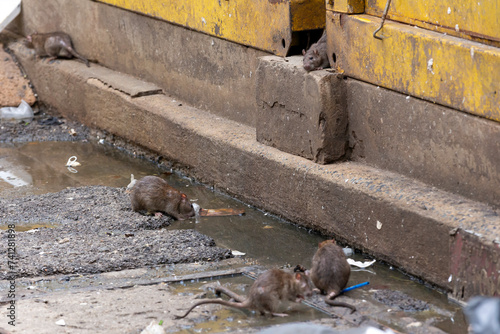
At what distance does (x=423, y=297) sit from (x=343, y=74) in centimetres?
211

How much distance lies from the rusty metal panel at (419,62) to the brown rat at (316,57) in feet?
0.21

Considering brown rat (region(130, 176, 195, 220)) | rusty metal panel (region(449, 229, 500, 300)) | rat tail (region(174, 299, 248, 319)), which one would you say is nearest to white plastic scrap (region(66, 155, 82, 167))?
brown rat (region(130, 176, 195, 220))

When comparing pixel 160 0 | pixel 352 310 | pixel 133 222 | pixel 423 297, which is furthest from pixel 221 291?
pixel 160 0

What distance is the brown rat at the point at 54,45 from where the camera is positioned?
1083cm

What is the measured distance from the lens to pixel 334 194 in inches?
247

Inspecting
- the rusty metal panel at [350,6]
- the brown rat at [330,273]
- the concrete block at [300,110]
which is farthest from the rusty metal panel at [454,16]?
the brown rat at [330,273]

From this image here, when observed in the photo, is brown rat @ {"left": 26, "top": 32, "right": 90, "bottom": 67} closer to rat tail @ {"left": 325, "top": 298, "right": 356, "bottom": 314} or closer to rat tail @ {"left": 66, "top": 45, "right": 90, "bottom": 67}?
rat tail @ {"left": 66, "top": 45, "right": 90, "bottom": 67}

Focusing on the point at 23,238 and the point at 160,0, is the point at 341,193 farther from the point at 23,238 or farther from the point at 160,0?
the point at 160,0

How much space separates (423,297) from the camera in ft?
17.5

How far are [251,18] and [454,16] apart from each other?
246 cm

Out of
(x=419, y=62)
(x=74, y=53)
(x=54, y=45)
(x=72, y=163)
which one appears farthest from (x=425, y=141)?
(x=54, y=45)

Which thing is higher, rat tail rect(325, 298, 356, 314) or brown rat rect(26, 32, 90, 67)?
brown rat rect(26, 32, 90, 67)

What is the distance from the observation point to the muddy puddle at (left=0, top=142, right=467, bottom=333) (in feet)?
A: 16.3

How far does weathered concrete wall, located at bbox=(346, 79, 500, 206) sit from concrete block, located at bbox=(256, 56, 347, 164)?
14 cm
